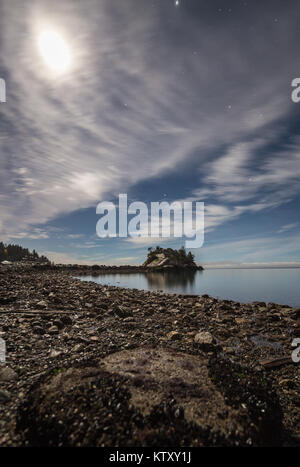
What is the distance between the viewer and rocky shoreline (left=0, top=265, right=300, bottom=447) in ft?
13.8

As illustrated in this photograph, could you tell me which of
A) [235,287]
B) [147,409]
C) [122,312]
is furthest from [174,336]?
[235,287]

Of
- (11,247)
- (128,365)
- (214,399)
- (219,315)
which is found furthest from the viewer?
(11,247)

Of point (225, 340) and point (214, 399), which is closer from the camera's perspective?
point (214, 399)

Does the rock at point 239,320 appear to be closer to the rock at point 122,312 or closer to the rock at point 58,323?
the rock at point 122,312

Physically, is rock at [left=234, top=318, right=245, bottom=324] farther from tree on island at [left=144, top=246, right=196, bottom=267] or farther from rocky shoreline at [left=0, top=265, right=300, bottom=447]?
tree on island at [left=144, top=246, right=196, bottom=267]

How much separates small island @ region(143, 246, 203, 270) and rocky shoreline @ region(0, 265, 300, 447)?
93.9 metres

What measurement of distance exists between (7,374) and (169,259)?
102 m

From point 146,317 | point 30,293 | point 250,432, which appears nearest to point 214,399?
point 250,432

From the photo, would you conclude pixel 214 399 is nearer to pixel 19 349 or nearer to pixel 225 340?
pixel 225 340

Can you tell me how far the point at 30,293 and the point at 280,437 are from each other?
17.5 m

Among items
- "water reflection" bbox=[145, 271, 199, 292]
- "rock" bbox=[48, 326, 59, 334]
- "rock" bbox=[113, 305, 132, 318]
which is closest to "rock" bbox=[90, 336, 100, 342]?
"rock" bbox=[48, 326, 59, 334]
